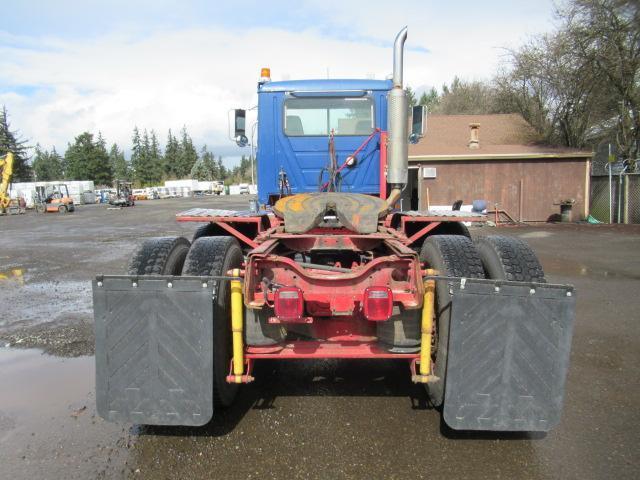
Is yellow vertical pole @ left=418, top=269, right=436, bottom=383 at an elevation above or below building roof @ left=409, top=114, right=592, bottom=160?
below

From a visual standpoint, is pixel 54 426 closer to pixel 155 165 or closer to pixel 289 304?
pixel 289 304

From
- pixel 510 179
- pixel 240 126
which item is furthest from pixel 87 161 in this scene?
pixel 240 126

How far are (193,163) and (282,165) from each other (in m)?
102

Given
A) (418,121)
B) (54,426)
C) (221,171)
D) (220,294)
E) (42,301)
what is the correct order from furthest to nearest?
(221,171), (42,301), (418,121), (54,426), (220,294)

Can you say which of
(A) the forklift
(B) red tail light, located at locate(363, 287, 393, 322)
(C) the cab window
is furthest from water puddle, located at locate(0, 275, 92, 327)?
(A) the forklift

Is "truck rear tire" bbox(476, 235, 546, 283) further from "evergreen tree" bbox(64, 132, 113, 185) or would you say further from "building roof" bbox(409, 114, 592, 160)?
"evergreen tree" bbox(64, 132, 113, 185)

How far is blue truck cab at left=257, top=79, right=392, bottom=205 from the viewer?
5469 mm

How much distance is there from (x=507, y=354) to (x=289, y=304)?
4.39ft

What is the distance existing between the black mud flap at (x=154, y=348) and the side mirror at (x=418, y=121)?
3.71m

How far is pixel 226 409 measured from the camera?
11.9 ft

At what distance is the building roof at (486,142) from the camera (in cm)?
1928

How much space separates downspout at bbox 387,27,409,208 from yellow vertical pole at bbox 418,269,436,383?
1.54 meters

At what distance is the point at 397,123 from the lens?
4.39m

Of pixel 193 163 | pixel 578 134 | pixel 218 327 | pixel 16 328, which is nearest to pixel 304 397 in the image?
pixel 218 327
